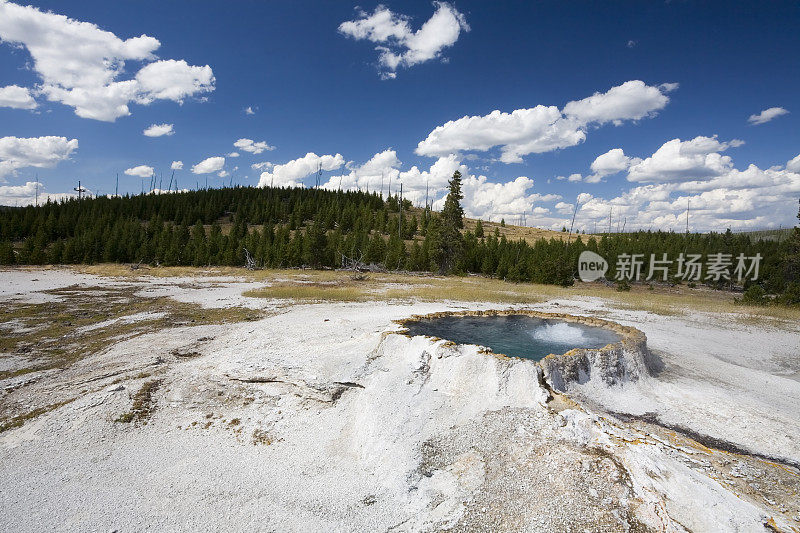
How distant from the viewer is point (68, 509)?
648 centimetres

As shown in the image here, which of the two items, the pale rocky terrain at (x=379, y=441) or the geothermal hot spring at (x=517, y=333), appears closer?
the pale rocky terrain at (x=379, y=441)

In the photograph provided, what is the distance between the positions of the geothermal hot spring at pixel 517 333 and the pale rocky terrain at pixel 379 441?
207cm

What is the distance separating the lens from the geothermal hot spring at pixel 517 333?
45.8 ft

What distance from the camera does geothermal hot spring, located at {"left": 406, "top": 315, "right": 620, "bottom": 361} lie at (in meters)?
14.0

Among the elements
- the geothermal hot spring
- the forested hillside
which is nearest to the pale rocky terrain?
the geothermal hot spring

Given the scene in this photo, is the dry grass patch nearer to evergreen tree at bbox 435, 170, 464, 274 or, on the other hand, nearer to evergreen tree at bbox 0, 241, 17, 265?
evergreen tree at bbox 435, 170, 464, 274

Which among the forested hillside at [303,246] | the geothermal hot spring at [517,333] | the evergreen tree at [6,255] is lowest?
the evergreen tree at [6,255]

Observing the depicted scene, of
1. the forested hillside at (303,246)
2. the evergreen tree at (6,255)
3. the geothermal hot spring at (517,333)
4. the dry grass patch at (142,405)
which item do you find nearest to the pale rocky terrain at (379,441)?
the dry grass patch at (142,405)

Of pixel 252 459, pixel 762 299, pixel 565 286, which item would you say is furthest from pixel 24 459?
pixel 762 299

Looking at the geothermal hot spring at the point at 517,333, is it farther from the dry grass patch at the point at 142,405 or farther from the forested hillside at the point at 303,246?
the forested hillside at the point at 303,246

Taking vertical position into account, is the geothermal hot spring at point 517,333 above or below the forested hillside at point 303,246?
below

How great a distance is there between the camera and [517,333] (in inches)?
634

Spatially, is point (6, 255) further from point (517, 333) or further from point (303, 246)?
point (517, 333)

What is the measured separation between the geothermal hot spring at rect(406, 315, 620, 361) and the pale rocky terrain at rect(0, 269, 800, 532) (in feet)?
6.78
